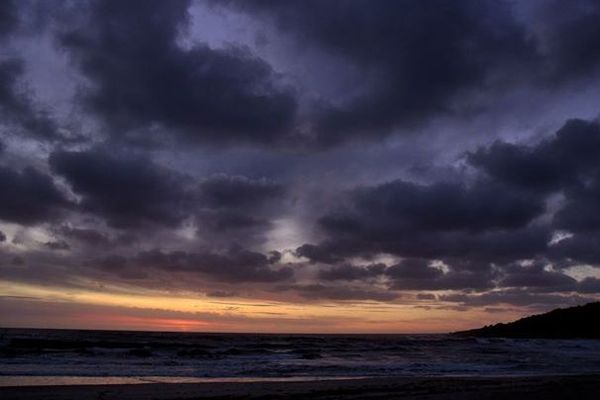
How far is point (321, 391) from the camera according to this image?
68.2ft

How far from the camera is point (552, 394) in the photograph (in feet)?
67.5

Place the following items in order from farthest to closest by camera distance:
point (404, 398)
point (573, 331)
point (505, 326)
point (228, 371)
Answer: point (505, 326), point (573, 331), point (228, 371), point (404, 398)

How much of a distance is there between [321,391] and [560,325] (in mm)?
106922

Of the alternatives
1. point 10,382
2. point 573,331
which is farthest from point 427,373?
point 573,331

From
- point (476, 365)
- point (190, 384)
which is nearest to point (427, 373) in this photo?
point (476, 365)

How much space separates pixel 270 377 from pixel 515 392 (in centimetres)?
1244

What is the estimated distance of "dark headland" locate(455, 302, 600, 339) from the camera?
341 ft

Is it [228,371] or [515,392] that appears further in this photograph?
[228,371]

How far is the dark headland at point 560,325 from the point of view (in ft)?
341

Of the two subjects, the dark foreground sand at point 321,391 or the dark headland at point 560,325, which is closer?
the dark foreground sand at point 321,391

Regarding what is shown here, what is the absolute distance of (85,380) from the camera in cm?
2494

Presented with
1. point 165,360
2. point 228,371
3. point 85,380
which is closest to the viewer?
point 85,380

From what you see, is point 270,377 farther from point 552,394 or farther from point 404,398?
point 552,394

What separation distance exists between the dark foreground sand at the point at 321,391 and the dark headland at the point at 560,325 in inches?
3455
